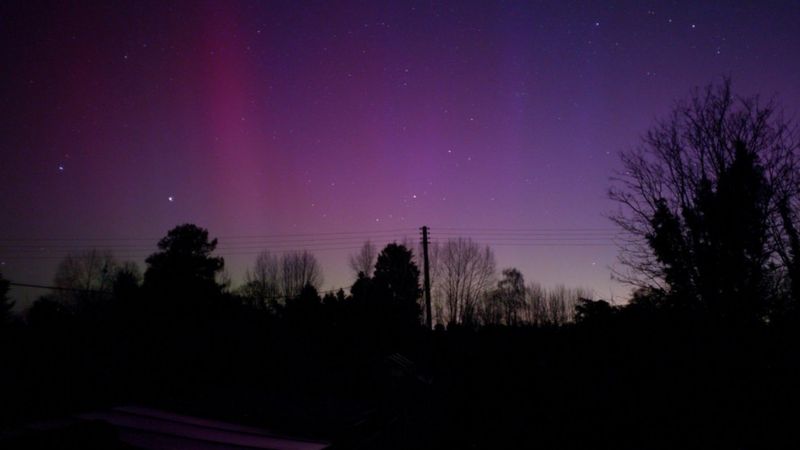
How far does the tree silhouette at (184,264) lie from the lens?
95.8ft

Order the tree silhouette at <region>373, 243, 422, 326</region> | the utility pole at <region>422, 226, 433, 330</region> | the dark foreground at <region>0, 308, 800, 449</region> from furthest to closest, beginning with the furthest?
the tree silhouette at <region>373, 243, 422, 326</region>
the utility pole at <region>422, 226, 433, 330</region>
the dark foreground at <region>0, 308, 800, 449</region>

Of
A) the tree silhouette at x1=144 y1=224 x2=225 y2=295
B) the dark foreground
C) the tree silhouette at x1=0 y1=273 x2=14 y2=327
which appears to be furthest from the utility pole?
the tree silhouette at x1=0 y1=273 x2=14 y2=327

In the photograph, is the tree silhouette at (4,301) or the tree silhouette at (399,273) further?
the tree silhouette at (399,273)

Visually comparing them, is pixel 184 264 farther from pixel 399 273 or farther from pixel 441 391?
pixel 441 391

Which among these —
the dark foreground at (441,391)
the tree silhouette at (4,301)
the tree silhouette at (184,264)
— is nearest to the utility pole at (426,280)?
the dark foreground at (441,391)

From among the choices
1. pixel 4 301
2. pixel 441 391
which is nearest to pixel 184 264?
pixel 4 301

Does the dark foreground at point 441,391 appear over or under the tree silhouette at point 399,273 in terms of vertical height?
under

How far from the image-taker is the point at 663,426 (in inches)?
358

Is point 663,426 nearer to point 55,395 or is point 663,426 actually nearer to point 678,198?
point 678,198

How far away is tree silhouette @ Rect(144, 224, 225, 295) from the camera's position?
29203 millimetres

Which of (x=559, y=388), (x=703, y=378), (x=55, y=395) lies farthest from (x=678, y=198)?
(x=55, y=395)

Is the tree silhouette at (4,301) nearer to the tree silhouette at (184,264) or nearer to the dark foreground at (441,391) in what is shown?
the tree silhouette at (184,264)

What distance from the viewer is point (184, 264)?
33375 millimetres

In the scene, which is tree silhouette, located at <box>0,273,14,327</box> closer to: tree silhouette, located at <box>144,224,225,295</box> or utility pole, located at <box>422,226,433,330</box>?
tree silhouette, located at <box>144,224,225,295</box>
